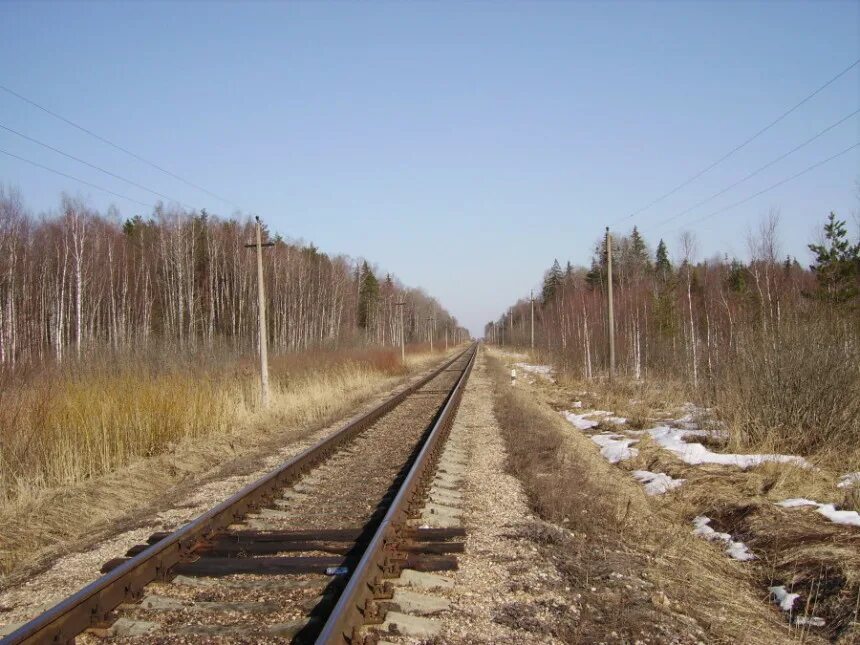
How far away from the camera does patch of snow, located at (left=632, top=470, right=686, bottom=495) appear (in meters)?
8.63

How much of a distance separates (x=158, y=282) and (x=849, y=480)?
50738 mm

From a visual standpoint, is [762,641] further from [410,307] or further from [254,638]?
[410,307]

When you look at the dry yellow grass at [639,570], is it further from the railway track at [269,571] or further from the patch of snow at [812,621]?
the railway track at [269,571]

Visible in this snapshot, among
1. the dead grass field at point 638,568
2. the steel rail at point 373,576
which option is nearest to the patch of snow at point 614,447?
the dead grass field at point 638,568

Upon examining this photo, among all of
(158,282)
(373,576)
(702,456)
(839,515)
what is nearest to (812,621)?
(839,515)

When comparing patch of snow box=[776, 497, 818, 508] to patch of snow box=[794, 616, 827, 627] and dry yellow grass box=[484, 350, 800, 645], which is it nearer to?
dry yellow grass box=[484, 350, 800, 645]

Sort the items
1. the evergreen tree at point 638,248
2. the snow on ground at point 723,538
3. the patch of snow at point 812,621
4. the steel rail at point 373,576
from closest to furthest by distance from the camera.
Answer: the steel rail at point 373,576 → the patch of snow at point 812,621 → the snow on ground at point 723,538 → the evergreen tree at point 638,248

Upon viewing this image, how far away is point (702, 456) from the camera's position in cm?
988

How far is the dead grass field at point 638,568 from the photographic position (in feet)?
13.3

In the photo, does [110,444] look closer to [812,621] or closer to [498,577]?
[498,577]

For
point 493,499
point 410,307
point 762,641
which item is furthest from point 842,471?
point 410,307

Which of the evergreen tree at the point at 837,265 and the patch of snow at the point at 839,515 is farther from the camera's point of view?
the evergreen tree at the point at 837,265

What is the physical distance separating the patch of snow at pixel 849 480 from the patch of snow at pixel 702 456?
52cm

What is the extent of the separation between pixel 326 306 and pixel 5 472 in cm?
6298
